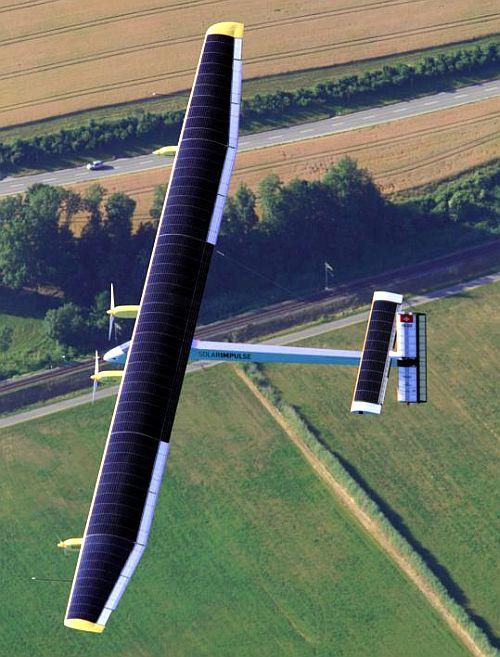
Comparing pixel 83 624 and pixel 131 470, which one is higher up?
pixel 131 470

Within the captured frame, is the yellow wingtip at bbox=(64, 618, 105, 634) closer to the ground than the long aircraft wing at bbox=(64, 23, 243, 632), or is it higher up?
closer to the ground

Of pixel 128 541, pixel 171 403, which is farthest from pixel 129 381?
pixel 128 541

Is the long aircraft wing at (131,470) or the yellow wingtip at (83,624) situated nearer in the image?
the yellow wingtip at (83,624)

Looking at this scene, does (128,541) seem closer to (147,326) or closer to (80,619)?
(80,619)

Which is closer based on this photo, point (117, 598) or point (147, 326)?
point (117, 598)

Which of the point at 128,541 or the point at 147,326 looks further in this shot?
the point at 147,326

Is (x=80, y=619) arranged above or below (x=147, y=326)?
below

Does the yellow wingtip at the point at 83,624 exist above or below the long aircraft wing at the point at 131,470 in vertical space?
below

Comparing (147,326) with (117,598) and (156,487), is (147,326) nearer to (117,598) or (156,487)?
(156,487)

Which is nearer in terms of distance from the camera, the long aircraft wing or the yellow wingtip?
the yellow wingtip
